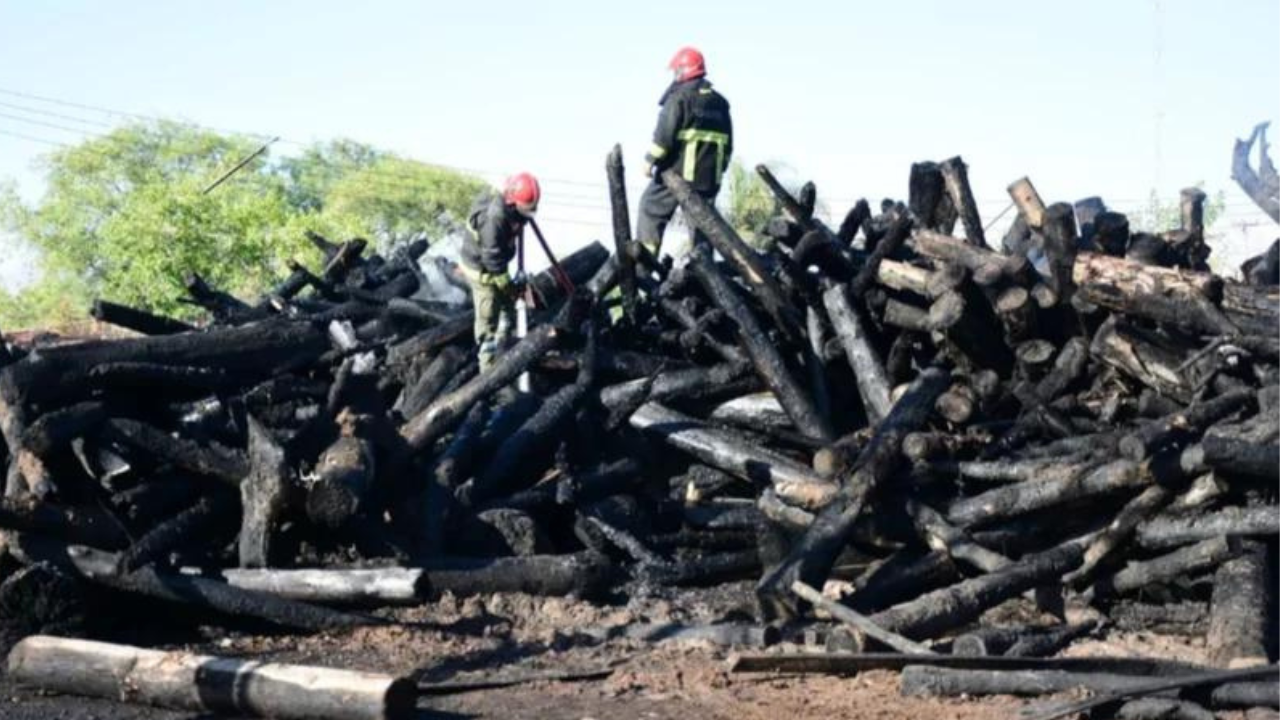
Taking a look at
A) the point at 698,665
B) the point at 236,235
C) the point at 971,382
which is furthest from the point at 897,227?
the point at 236,235

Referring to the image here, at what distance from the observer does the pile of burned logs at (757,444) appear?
9289mm

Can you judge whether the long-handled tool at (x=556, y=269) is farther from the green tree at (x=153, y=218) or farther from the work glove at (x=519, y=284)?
the green tree at (x=153, y=218)

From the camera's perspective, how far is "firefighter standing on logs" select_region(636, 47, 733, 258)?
585 inches

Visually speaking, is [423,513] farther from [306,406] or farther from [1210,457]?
[1210,457]

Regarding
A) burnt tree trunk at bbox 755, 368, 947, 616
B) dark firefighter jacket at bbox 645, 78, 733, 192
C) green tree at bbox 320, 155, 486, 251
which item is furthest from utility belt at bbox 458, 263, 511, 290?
green tree at bbox 320, 155, 486, 251

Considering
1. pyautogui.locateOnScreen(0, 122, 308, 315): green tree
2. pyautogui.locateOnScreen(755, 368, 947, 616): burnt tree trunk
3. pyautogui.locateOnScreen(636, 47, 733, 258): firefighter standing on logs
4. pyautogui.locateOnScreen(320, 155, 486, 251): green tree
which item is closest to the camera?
pyautogui.locateOnScreen(755, 368, 947, 616): burnt tree trunk

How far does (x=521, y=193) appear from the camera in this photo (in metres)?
13.7

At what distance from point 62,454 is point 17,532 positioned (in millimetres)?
777

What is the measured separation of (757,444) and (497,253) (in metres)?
3.10

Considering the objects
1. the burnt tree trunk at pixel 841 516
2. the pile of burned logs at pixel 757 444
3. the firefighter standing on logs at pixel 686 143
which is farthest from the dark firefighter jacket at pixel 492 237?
the burnt tree trunk at pixel 841 516

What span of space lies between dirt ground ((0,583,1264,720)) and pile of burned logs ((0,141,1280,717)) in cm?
21

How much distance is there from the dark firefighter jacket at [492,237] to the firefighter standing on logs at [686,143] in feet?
5.08

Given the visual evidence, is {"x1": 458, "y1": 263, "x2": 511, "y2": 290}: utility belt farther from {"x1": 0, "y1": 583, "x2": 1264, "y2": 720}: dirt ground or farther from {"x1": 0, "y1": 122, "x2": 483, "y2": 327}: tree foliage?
{"x1": 0, "y1": 122, "x2": 483, "y2": 327}: tree foliage

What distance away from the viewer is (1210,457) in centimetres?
884
